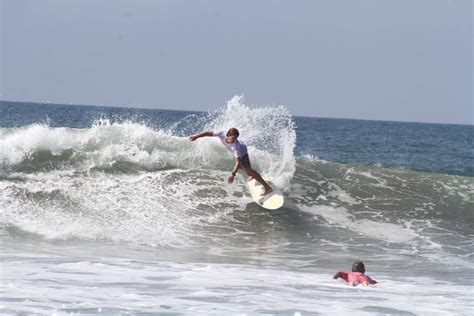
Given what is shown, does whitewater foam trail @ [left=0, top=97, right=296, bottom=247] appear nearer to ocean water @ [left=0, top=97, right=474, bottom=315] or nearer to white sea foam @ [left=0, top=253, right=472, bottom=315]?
ocean water @ [left=0, top=97, right=474, bottom=315]

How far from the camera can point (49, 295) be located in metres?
7.41

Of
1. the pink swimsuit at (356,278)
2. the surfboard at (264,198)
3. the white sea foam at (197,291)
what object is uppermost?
the surfboard at (264,198)

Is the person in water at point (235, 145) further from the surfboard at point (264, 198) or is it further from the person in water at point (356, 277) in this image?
the person in water at point (356, 277)

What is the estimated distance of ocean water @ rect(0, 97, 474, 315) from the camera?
786 centimetres

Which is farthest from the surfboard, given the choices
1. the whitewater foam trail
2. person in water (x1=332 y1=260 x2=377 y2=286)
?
person in water (x1=332 y1=260 x2=377 y2=286)

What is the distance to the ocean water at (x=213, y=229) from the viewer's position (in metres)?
7.86

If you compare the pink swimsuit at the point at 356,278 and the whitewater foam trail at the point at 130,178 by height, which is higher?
the whitewater foam trail at the point at 130,178

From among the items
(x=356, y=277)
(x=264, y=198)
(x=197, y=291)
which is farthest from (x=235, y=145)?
(x=197, y=291)

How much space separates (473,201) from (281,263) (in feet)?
27.5

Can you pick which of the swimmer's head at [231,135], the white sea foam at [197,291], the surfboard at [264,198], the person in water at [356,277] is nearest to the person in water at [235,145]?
the swimmer's head at [231,135]

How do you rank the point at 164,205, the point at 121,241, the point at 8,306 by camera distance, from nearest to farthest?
the point at 8,306 → the point at 121,241 → the point at 164,205

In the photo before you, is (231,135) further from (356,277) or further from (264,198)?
(356,277)

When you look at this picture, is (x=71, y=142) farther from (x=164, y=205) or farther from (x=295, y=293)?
(x=295, y=293)

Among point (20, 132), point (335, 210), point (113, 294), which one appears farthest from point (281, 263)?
point (20, 132)
